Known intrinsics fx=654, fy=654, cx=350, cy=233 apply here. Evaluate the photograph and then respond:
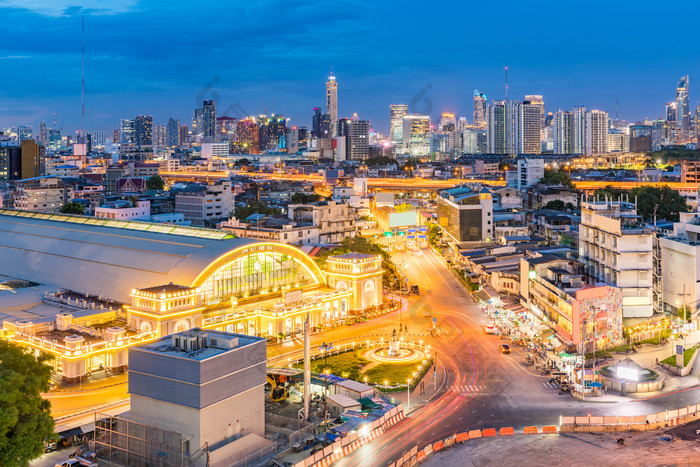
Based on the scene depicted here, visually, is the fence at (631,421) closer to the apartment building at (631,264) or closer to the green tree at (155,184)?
the apartment building at (631,264)

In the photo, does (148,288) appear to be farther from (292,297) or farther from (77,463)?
(77,463)

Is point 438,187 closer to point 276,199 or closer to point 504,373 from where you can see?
point 276,199

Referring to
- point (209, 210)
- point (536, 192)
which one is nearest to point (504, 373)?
point (209, 210)

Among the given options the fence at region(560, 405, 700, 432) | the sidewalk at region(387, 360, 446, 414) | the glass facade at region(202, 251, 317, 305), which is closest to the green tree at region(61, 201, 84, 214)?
the glass facade at region(202, 251, 317, 305)

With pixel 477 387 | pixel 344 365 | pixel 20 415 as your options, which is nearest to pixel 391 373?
pixel 344 365

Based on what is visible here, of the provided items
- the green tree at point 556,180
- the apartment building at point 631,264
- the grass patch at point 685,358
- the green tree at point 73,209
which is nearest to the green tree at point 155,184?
the green tree at point 73,209

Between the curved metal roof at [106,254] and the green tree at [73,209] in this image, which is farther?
the green tree at [73,209]

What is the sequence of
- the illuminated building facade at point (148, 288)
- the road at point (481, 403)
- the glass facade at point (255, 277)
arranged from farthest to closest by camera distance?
the glass facade at point (255, 277) < the illuminated building facade at point (148, 288) < the road at point (481, 403)
